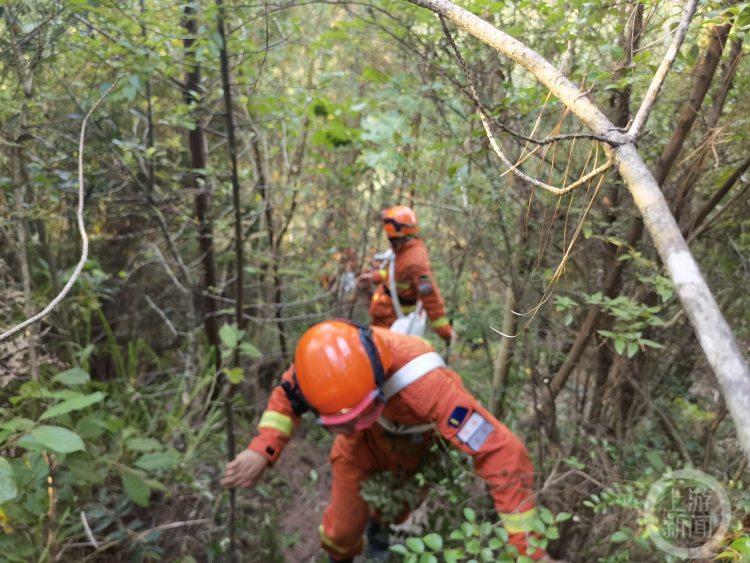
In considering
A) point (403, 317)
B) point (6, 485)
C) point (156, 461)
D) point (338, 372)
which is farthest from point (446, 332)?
point (6, 485)

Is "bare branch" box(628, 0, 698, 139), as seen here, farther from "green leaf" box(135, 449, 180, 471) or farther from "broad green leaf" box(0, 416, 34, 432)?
"green leaf" box(135, 449, 180, 471)

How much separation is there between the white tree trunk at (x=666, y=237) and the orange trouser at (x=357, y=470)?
2367 mm

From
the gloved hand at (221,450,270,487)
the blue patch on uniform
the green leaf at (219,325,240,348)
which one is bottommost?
the gloved hand at (221,450,270,487)

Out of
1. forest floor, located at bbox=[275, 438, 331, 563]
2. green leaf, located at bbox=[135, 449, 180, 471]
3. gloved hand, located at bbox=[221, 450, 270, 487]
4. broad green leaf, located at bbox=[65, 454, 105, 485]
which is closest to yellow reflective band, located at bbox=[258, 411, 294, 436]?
gloved hand, located at bbox=[221, 450, 270, 487]

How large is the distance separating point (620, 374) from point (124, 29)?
2.84 m

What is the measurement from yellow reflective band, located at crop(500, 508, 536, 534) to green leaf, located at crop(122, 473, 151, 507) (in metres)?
1.60

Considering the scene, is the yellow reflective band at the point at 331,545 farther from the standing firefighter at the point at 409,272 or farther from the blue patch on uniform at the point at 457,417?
the standing firefighter at the point at 409,272

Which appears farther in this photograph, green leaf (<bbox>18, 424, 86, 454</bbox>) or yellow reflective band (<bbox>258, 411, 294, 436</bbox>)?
yellow reflective band (<bbox>258, 411, 294, 436</bbox>)

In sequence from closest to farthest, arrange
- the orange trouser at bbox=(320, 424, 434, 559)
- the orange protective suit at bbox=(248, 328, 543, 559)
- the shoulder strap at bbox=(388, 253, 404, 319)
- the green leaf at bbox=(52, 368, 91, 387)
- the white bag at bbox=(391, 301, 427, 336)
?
the green leaf at bbox=(52, 368, 91, 387) → the orange protective suit at bbox=(248, 328, 543, 559) → the orange trouser at bbox=(320, 424, 434, 559) → the white bag at bbox=(391, 301, 427, 336) → the shoulder strap at bbox=(388, 253, 404, 319)

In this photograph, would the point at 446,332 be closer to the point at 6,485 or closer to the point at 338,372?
the point at 338,372

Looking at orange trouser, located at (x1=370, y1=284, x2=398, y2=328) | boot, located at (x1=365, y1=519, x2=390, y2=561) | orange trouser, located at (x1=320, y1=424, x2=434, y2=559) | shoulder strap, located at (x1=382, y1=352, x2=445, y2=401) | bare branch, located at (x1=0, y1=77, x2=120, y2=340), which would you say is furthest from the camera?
orange trouser, located at (x1=370, y1=284, x2=398, y2=328)

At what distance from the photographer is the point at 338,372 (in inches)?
89.7

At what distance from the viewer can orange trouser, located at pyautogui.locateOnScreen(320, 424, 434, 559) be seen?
2896 mm

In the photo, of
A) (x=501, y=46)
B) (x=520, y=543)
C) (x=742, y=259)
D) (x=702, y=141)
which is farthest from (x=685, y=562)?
(x=501, y=46)
